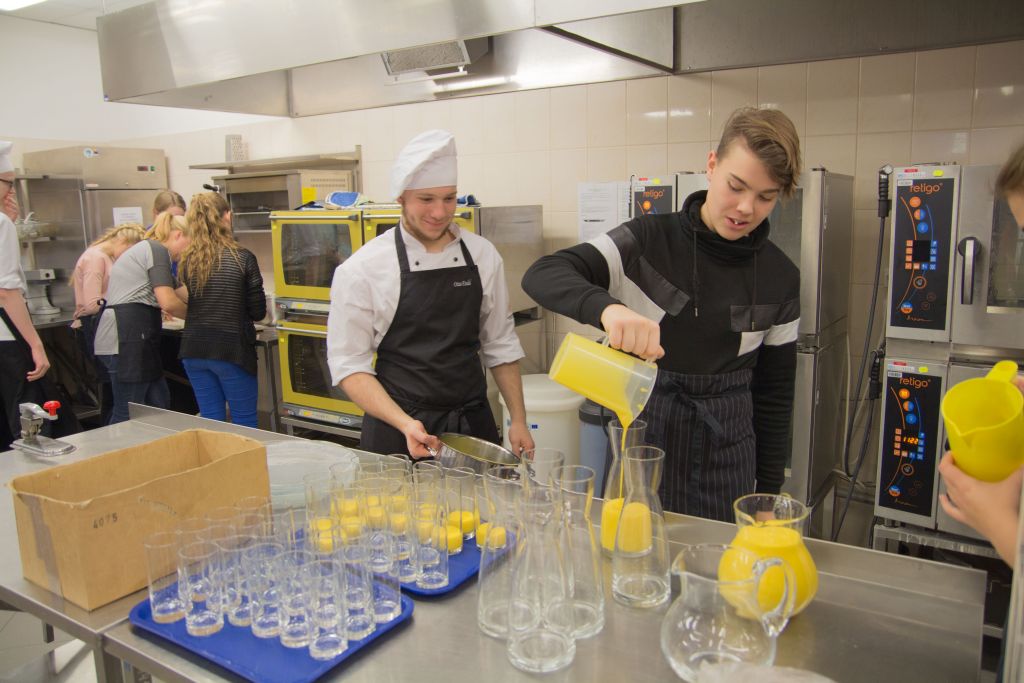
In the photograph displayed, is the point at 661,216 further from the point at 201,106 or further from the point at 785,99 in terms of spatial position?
the point at 201,106

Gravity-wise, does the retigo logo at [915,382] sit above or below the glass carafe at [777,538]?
below

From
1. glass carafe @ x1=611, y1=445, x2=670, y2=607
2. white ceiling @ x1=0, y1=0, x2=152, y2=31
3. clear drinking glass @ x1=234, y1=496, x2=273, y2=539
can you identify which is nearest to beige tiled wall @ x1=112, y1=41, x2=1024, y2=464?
white ceiling @ x1=0, y1=0, x2=152, y2=31

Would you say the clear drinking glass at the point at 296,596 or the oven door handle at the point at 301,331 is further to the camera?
the oven door handle at the point at 301,331

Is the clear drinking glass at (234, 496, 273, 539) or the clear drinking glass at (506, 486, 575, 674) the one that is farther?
the clear drinking glass at (234, 496, 273, 539)

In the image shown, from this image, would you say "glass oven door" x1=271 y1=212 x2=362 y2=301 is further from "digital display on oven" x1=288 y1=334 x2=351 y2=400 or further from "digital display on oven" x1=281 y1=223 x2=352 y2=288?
"digital display on oven" x1=288 y1=334 x2=351 y2=400

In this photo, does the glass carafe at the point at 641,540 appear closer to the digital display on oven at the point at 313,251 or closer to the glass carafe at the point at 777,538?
the glass carafe at the point at 777,538

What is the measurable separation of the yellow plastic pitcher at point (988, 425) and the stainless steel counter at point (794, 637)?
0.24m

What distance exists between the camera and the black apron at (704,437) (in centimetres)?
170

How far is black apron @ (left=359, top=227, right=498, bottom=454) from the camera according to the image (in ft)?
6.83

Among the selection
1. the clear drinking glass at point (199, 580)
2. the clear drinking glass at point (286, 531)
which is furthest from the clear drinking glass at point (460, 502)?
the clear drinking glass at point (199, 580)

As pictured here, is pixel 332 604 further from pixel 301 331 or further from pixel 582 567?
pixel 301 331

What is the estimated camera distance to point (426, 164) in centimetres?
201

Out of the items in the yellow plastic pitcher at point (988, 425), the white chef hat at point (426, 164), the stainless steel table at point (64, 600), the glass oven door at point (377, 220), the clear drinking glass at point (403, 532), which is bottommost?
the stainless steel table at point (64, 600)

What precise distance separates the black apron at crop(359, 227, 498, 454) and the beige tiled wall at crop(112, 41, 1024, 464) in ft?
5.33
